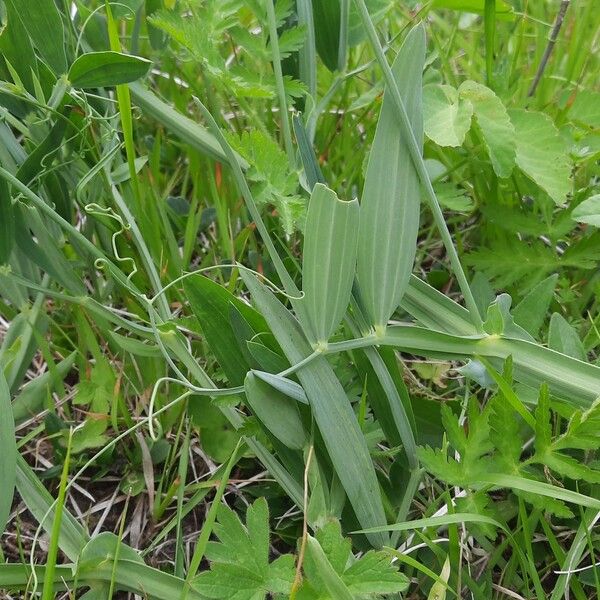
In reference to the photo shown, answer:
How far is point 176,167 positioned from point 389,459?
0.80 meters

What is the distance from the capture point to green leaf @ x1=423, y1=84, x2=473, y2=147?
3.60ft

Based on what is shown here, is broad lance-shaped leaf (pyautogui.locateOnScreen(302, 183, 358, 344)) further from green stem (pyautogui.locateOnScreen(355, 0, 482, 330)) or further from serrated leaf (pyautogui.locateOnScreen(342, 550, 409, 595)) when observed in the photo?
serrated leaf (pyautogui.locateOnScreen(342, 550, 409, 595))

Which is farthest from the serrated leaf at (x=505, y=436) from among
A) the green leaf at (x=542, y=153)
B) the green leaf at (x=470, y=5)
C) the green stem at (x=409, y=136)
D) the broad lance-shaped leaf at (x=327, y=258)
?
the green leaf at (x=470, y=5)

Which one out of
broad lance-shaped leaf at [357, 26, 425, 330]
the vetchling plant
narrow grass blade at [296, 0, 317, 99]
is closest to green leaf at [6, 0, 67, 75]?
the vetchling plant

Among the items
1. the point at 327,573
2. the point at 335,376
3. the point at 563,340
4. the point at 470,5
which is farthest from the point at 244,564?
the point at 470,5

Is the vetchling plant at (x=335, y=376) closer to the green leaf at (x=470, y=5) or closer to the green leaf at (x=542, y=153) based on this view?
the green leaf at (x=542, y=153)

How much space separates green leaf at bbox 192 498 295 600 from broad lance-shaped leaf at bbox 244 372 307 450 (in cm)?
9

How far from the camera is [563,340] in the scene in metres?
1.02

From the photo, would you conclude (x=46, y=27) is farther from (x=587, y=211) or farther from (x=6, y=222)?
(x=587, y=211)

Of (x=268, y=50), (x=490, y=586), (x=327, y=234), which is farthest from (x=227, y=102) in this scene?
(x=490, y=586)

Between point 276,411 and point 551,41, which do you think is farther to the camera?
point 551,41

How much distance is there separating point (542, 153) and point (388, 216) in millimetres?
387

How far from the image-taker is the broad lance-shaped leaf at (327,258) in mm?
837

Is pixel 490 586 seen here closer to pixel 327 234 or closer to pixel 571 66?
pixel 327 234
